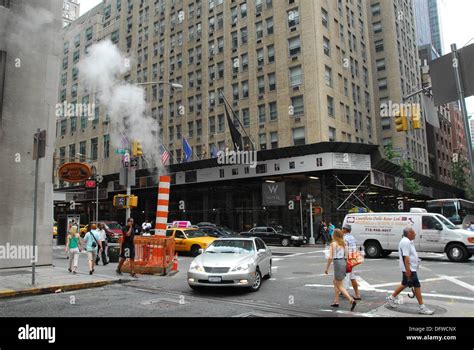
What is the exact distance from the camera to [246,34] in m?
40.3

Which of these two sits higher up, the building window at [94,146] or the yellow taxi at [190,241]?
the building window at [94,146]

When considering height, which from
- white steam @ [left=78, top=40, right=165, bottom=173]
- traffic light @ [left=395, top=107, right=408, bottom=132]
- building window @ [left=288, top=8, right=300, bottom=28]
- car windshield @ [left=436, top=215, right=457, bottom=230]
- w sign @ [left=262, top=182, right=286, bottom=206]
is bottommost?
car windshield @ [left=436, top=215, right=457, bottom=230]

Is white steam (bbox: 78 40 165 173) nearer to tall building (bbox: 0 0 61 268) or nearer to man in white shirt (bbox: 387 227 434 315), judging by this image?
tall building (bbox: 0 0 61 268)

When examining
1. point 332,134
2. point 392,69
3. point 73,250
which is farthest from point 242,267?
point 392,69

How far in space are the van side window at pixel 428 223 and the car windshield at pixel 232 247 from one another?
10.3 meters

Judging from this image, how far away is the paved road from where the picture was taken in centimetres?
759

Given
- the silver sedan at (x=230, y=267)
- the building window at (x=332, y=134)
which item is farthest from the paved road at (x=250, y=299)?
the building window at (x=332, y=134)

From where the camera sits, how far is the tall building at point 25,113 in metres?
14.2

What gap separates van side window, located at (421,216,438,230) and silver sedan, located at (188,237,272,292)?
394 inches

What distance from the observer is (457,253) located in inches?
657

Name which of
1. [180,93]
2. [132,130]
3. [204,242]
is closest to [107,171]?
[180,93]

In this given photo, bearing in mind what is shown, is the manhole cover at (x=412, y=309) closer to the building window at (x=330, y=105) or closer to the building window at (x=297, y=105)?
the building window at (x=297, y=105)

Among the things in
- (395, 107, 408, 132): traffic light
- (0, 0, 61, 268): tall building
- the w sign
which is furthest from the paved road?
the w sign
